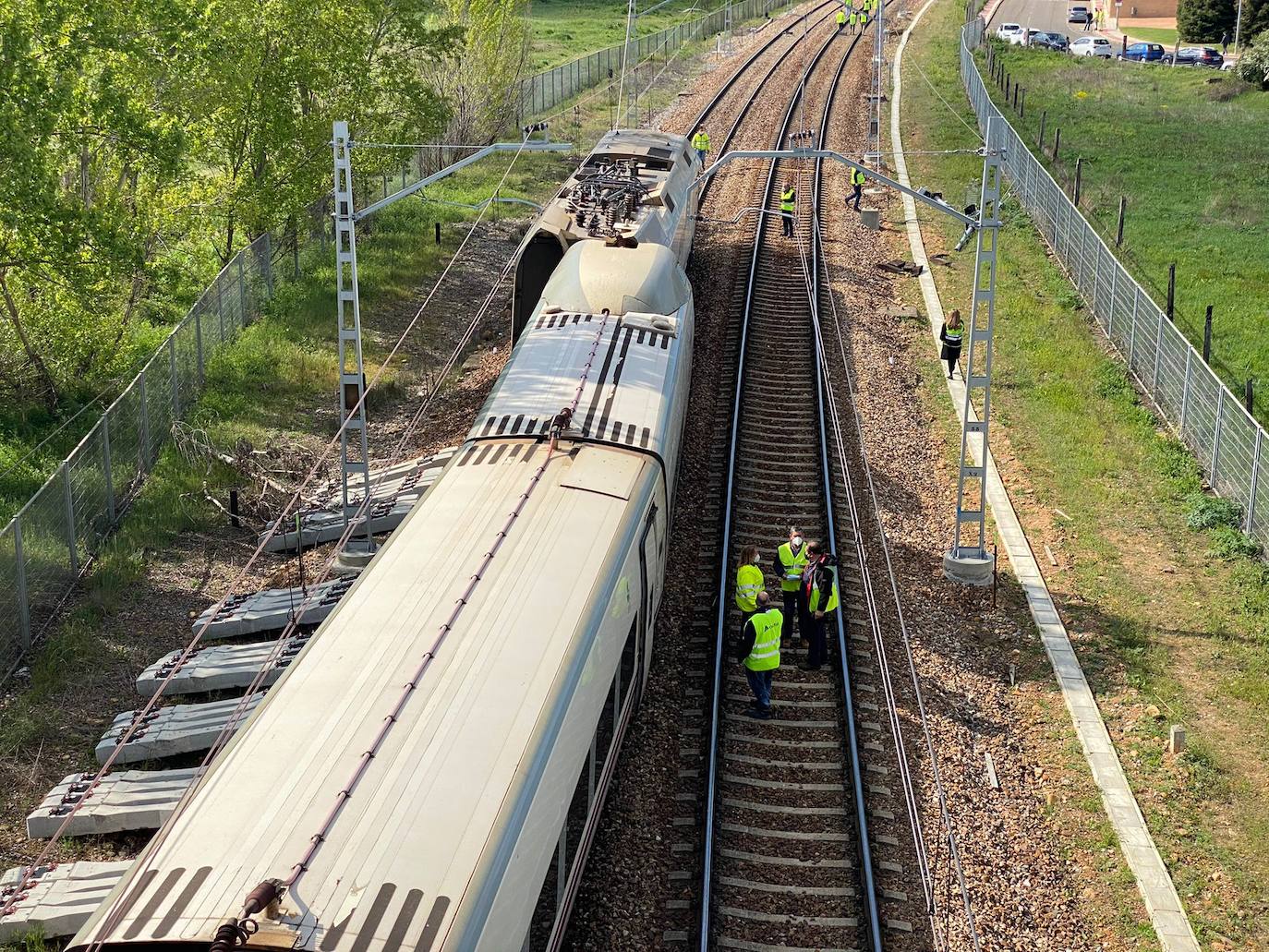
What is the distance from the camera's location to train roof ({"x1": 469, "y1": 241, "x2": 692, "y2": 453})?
15297 millimetres

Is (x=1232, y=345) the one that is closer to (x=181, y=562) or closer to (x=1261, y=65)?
(x=181, y=562)

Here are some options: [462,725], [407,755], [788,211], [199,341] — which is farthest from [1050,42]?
[407,755]

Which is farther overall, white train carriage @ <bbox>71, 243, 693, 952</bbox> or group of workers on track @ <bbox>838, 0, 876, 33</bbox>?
group of workers on track @ <bbox>838, 0, 876, 33</bbox>

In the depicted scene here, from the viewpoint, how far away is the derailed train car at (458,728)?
8258 mm

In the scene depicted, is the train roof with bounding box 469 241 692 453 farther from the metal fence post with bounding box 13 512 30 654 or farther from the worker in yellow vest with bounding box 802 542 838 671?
the metal fence post with bounding box 13 512 30 654

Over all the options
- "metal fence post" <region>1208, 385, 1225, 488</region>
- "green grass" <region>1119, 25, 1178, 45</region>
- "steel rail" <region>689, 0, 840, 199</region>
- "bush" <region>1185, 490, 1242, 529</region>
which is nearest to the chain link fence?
"steel rail" <region>689, 0, 840, 199</region>

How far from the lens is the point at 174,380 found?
23.8 meters

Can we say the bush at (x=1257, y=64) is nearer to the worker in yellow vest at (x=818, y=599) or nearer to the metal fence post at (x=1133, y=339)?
the metal fence post at (x=1133, y=339)

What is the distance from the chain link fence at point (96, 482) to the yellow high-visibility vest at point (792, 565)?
9.44m

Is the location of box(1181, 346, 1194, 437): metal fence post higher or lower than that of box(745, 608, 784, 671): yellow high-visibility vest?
higher

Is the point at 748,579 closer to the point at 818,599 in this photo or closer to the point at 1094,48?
the point at 818,599

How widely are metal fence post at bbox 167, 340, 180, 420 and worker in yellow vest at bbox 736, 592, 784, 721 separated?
41.1 feet

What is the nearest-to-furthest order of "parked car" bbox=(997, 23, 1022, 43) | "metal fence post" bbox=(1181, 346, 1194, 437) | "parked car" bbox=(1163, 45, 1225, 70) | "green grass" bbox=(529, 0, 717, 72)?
1. "metal fence post" bbox=(1181, 346, 1194, 437)
2. "parked car" bbox=(1163, 45, 1225, 70)
3. "green grass" bbox=(529, 0, 717, 72)
4. "parked car" bbox=(997, 23, 1022, 43)

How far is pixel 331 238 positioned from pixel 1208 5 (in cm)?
6328
